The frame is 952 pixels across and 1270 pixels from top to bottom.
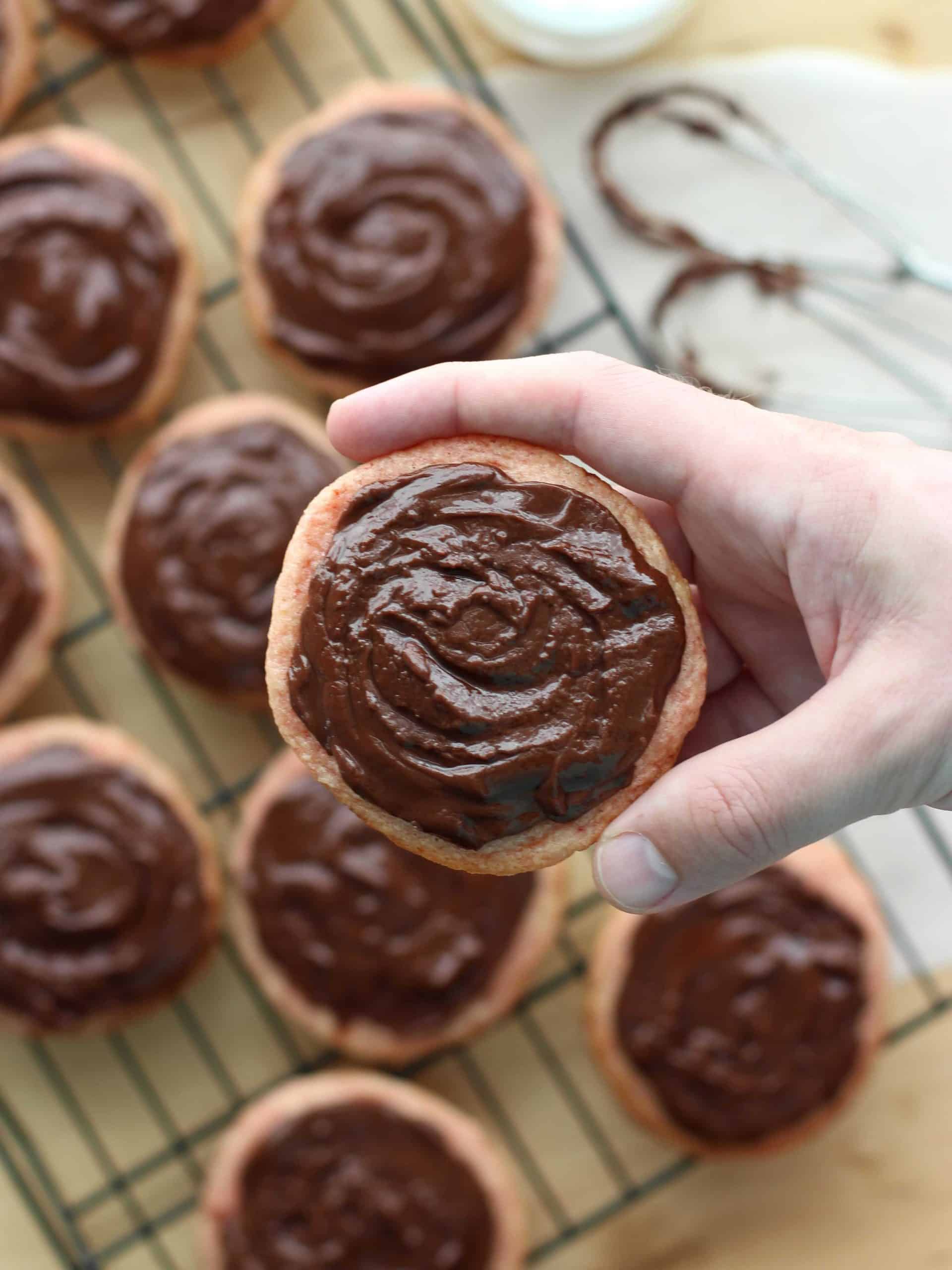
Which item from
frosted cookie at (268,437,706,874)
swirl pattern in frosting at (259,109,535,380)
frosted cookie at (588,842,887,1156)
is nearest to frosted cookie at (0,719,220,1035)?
frosted cookie at (588,842,887,1156)

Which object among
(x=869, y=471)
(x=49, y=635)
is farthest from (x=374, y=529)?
(x=49, y=635)

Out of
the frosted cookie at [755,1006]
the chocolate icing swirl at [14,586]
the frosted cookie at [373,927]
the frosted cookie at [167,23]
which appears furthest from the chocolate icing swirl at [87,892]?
the frosted cookie at [167,23]

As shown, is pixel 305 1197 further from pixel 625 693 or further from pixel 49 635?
pixel 625 693

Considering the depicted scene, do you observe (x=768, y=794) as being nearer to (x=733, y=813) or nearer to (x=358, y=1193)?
(x=733, y=813)

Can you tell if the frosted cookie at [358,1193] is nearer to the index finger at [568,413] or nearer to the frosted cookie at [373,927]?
the frosted cookie at [373,927]

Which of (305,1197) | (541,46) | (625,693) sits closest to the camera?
(625,693)

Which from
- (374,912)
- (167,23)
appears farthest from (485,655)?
(167,23)
